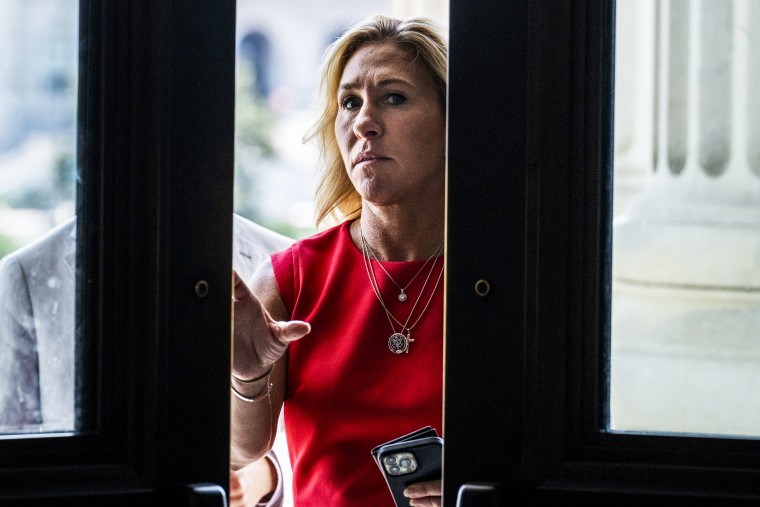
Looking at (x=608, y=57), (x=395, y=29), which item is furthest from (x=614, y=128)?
(x=395, y=29)

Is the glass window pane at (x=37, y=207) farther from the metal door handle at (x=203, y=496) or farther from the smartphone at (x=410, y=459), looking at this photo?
the smartphone at (x=410, y=459)

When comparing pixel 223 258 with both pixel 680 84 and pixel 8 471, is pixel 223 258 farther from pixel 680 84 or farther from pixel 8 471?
pixel 680 84

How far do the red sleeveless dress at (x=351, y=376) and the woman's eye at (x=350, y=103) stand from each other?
0.81 feet

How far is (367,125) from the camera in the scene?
1.43m

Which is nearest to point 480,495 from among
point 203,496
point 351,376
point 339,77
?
point 203,496

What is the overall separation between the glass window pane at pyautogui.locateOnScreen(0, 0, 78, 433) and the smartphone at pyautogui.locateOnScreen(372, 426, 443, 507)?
1.71ft

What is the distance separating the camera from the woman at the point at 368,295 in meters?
1.40

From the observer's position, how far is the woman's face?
143cm

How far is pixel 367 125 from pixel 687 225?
2.20 ft

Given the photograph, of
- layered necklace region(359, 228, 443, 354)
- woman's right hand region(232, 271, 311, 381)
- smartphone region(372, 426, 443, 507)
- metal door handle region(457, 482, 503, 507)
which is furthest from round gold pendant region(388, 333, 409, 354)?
metal door handle region(457, 482, 503, 507)

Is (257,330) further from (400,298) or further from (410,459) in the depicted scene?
(400,298)

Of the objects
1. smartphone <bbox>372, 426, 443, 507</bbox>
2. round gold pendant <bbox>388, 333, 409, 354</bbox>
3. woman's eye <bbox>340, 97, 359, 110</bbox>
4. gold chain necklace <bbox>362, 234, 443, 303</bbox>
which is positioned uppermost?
woman's eye <bbox>340, 97, 359, 110</bbox>

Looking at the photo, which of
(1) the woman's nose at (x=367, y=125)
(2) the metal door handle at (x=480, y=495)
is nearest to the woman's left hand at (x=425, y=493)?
→ (2) the metal door handle at (x=480, y=495)

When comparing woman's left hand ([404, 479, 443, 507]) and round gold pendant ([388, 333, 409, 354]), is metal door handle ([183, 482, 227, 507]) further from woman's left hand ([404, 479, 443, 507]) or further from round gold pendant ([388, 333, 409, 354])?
round gold pendant ([388, 333, 409, 354])
